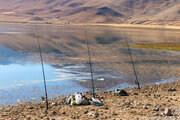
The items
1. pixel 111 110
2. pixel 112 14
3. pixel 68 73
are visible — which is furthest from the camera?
pixel 112 14

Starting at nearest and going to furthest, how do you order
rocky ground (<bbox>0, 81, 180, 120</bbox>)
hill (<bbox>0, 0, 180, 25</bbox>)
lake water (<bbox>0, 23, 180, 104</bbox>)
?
1. rocky ground (<bbox>0, 81, 180, 120</bbox>)
2. lake water (<bbox>0, 23, 180, 104</bbox>)
3. hill (<bbox>0, 0, 180, 25</bbox>)

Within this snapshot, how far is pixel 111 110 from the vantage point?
9.73 m

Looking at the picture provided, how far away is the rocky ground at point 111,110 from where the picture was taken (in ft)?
29.1

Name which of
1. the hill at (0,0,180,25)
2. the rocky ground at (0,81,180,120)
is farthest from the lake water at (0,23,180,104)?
the hill at (0,0,180,25)

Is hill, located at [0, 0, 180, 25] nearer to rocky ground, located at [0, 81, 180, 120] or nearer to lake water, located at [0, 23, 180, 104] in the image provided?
lake water, located at [0, 23, 180, 104]

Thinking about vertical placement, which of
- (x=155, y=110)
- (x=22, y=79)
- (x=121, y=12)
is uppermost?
(x=121, y=12)

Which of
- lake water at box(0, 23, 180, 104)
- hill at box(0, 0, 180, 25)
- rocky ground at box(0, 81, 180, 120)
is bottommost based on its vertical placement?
rocky ground at box(0, 81, 180, 120)

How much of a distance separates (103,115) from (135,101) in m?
2.68

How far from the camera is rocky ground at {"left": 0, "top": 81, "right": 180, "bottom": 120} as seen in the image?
8875mm

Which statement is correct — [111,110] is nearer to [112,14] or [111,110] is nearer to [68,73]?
[68,73]

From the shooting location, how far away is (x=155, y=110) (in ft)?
31.6

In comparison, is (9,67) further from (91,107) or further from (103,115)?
(103,115)

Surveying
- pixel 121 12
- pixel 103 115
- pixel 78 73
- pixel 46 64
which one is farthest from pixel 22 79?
pixel 121 12

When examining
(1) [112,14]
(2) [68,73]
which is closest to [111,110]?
(2) [68,73]
